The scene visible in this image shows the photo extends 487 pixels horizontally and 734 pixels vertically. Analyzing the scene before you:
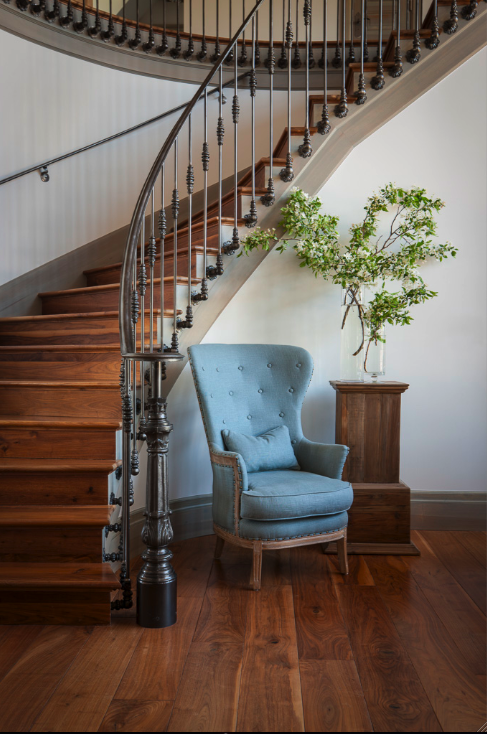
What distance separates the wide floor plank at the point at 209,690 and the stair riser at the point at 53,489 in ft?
2.61

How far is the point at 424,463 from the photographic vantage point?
12.3 ft

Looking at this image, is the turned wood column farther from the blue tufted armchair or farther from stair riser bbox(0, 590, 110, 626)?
stair riser bbox(0, 590, 110, 626)

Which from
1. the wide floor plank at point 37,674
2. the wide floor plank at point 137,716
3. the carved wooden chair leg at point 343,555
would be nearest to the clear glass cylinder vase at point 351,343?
the carved wooden chair leg at point 343,555

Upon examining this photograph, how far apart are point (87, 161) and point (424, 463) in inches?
131

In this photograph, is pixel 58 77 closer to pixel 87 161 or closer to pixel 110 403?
pixel 87 161

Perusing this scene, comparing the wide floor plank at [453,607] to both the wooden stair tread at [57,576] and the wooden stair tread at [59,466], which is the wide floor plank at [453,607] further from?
the wooden stair tread at [59,466]

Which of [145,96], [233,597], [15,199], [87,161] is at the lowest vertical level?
[233,597]

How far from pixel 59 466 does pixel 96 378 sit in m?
→ 0.75

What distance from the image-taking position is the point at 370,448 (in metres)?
3.34

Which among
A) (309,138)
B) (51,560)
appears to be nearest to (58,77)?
(309,138)

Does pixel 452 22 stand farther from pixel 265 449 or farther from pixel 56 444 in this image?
pixel 56 444

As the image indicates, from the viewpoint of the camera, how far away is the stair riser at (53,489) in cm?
258

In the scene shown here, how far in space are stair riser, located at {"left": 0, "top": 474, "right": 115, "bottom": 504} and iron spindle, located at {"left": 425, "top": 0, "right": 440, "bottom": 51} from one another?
124 inches

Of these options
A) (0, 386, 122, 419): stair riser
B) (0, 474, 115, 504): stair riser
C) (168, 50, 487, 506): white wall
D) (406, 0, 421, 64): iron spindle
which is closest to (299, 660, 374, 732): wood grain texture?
(0, 474, 115, 504): stair riser
